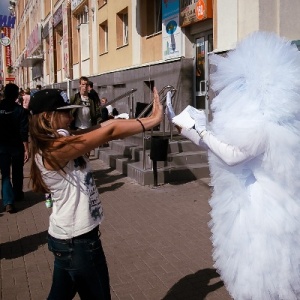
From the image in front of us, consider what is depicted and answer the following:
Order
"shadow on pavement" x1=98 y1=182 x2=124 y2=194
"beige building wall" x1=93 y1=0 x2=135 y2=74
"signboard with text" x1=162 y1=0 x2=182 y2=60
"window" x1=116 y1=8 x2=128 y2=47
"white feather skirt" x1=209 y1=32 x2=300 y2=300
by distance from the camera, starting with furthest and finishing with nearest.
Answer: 1. "window" x1=116 y1=8 x2=128 y2=47
2. "beige building wall" x1=93 y1=0 x2=135 y2=74
3. "signboard with text" x1=162 y1=0 x2=182 y2=60
4. "shadow on pavement" x1=98 y1=182 x2=124 y2=194
5. "white feather skirt" x1=209 y1=32 x2=300 y2=300

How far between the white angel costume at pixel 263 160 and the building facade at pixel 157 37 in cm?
169

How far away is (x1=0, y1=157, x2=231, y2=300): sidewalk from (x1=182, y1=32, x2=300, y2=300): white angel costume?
1345mm

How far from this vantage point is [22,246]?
4.90 metres

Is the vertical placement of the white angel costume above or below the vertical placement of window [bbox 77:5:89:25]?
below

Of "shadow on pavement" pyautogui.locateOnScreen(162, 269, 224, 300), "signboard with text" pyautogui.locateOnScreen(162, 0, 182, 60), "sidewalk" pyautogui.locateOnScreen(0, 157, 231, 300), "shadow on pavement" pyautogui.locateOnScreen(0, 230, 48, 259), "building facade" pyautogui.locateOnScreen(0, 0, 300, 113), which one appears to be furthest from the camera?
"signboard with text" pyautogui.locateOnScreen(162, 0, 182, 60)

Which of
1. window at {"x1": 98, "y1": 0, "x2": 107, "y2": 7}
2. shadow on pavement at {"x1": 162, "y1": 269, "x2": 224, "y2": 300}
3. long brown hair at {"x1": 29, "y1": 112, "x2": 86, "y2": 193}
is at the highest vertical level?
window at {"x1": 98, "y1": 0, "x2": 107, "y2": 7}

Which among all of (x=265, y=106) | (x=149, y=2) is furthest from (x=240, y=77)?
(x=149, y=2)

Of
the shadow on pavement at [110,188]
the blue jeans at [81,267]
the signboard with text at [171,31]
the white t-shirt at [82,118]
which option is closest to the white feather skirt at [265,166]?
the blue jeans at [81,267]

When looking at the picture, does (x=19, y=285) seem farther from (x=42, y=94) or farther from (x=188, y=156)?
(x=188, y=156)

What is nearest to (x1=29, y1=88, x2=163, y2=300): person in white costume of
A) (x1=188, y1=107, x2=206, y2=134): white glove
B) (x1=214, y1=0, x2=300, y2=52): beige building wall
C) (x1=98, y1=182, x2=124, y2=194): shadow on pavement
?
(x1=188, y1=107, x2=206, y2=134): white glove

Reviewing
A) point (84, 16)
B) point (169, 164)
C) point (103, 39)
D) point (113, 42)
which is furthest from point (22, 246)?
point (84, 16)

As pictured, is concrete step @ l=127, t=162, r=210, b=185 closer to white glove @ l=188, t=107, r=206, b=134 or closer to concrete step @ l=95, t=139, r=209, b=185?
concrete step @ l=95, t=139, r=209, b=185

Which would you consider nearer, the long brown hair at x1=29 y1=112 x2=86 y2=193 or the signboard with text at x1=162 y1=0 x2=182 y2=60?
the long brown hair at x1=29 y1=112 x2=86 y2=193

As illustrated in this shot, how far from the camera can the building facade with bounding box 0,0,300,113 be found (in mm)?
8375
